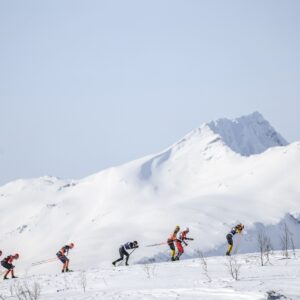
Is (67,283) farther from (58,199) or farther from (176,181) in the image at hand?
(58,199)

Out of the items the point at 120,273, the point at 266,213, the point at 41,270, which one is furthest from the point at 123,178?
the point at 120,273

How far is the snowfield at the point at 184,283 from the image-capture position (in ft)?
32.9

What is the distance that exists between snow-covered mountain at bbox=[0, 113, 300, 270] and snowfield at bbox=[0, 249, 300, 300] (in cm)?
6922

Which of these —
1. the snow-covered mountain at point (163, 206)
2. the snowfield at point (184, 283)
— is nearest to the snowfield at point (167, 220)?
the snowfield at point (184, 283)

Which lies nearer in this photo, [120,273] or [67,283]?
[67,283]

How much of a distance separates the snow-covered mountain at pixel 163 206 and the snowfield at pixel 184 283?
227 ft

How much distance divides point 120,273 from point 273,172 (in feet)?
454

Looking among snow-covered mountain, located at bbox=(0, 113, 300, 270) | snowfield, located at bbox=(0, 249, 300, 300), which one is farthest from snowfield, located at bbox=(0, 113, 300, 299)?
snow-covered mountain, located at bbox=(0, 113, 300, 270)

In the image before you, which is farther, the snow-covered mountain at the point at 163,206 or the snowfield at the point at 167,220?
the snow-covered mountain at the point at 163,206

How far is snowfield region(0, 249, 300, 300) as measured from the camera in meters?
10.0

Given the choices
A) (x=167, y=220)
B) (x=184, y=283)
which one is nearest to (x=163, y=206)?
(x=167, y=220)

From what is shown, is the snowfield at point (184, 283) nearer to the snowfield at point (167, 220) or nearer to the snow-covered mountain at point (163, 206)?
the snowfield at point (167, 220)

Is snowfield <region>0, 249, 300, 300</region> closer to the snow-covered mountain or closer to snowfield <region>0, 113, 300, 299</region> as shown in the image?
snowfield <region>0, 113, 300, 299</region>

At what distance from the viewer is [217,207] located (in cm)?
12269
